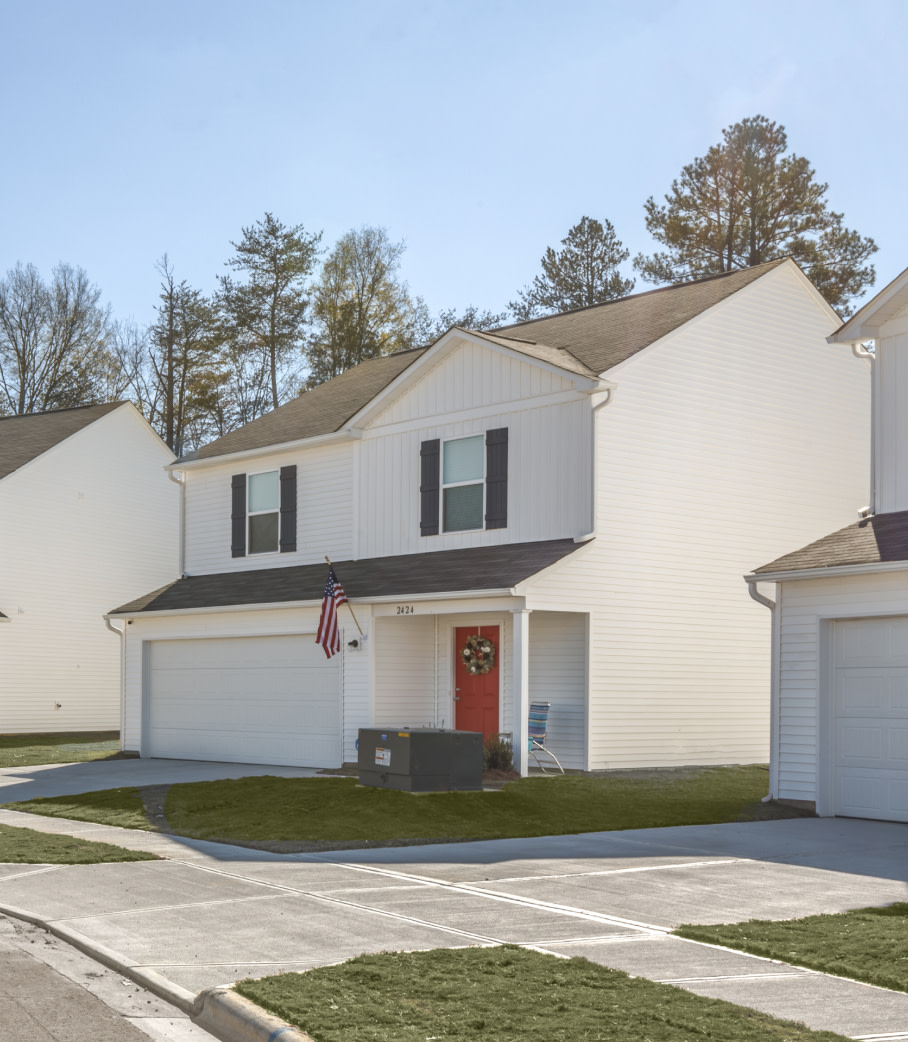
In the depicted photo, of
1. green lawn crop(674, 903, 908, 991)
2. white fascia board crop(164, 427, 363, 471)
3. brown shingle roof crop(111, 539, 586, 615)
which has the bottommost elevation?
green lawn crop(674, 903, 908, 991)

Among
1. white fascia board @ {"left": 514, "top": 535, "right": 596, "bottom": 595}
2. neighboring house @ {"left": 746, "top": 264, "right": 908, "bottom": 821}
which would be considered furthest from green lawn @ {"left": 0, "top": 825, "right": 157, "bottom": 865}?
neighboring house @ {"left": 746, "top": 264, "right": 908, "bottom": 821}

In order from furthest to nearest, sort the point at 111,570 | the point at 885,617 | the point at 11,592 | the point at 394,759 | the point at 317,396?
the point at 111,570 < the point at 11,592 < the point at 317,396 < the point at 394,759 < the point at 885,617

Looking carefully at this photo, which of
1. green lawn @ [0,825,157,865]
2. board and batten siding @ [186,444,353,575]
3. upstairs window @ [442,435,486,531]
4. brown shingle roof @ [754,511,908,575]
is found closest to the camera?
green lawn @ [0,825,157,865]

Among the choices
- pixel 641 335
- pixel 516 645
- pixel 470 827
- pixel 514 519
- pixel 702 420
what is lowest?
pixel 470 827

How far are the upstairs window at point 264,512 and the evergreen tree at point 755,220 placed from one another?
2197 cm

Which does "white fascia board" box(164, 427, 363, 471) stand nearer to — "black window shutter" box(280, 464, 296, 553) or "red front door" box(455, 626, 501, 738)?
"black window shutter" box(280, 464, 296, 553)

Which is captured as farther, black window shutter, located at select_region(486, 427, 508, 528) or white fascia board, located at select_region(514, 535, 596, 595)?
black window shutter, located at select_region(486, 427, 508, 528)

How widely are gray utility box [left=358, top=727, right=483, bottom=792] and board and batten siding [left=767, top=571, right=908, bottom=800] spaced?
12.0 feet

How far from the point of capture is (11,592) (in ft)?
97.8

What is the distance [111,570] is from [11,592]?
2780 millimetres

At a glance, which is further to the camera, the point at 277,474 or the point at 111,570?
the point at 111,570

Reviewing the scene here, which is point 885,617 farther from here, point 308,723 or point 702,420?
point 308,723

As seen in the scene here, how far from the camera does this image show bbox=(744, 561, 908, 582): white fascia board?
13977 millimetres

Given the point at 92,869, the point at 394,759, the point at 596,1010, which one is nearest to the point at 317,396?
the point at 394,759
